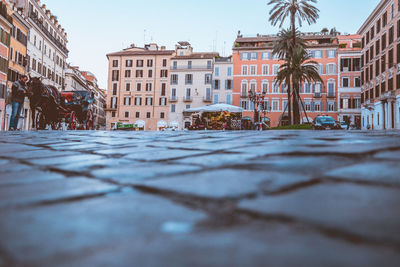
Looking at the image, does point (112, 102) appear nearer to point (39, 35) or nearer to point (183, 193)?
point (39, 35)

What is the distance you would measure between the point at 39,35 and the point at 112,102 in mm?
23063

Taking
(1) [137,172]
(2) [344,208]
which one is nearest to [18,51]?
(1) [137,172]

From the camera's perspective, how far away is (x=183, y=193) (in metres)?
1.32

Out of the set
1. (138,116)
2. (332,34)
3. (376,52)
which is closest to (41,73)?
(138,116)

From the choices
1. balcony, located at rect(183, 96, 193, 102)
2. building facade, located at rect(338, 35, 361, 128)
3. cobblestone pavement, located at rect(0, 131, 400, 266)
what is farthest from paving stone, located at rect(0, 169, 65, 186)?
balcony, located at rect(183, 96, 193, 102)

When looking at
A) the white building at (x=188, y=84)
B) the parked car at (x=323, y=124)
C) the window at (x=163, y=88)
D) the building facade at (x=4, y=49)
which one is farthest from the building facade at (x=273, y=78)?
the building facade at (x=4, y=49)

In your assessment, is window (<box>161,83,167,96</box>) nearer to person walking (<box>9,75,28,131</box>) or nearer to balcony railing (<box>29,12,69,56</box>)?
balcony railing (<box>29,12,69,56</box>)

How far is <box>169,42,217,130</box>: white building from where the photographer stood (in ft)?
193

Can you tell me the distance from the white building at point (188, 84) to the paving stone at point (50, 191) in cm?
5700

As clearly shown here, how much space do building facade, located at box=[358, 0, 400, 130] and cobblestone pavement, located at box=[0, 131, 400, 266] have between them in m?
36.7

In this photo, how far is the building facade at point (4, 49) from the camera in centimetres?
2962

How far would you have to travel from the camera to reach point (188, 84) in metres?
59.9

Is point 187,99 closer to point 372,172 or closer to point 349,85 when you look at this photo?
point 349,85

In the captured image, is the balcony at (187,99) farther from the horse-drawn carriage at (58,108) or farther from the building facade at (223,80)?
the horse-drawn carriage at (58,108)
